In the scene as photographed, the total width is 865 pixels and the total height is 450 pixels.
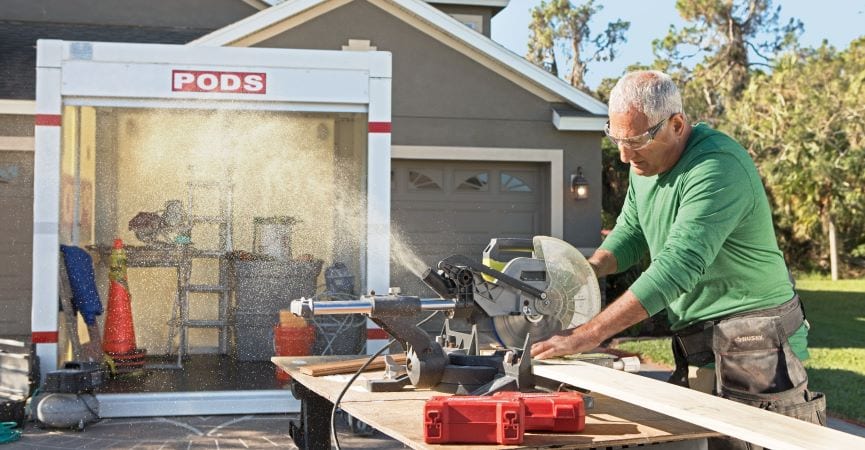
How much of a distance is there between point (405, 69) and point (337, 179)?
268cm

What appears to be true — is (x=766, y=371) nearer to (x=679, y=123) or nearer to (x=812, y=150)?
(x=679, y=123)

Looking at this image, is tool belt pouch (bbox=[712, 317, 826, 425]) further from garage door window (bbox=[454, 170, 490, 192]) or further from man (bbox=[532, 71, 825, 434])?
garage door window (bbox=[454, 170, 490, 192])

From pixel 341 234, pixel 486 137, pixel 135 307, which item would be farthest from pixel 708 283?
pixel 486 137

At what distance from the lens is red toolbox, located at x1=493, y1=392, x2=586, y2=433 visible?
8.23 ft

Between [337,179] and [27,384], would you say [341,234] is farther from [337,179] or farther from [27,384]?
[27,384]

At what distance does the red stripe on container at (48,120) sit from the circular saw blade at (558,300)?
489 centimetres

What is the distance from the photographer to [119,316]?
872 cm

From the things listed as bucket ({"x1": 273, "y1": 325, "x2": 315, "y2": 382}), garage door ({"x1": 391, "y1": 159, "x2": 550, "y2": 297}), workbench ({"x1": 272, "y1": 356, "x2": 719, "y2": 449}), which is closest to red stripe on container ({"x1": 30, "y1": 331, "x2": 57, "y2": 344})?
bucket ({"x1": 273, "y1": 325, "x2": 315, "y2": 382})

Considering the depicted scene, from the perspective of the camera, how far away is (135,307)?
9.85m

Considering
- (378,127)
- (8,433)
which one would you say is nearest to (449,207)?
(378,127)

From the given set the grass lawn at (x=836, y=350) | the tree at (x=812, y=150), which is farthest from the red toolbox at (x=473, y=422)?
the tree at (x=812, y=150)

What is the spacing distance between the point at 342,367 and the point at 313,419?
442 mm

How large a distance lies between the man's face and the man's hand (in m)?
0.61

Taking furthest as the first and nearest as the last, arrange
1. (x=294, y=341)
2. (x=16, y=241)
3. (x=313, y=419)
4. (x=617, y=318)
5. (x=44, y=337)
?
(x=16, y=241) → (x=294, y=341) → (x=44, y=337) → (x=313, y=419) → (x=617, y=318)
